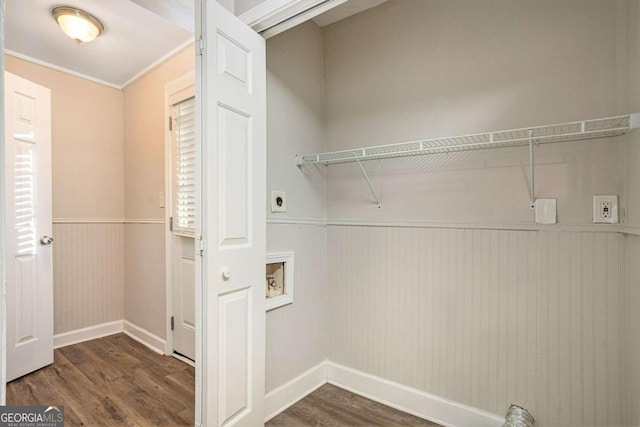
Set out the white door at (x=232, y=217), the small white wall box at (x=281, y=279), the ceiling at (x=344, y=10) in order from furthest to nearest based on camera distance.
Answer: the ceiling at (x=344, y=10)
the small white wall box at (x=281, y=279)
the white door at (x=232, y=217)

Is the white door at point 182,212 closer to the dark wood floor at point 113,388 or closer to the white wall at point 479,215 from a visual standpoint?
the dark wood floor at point 113,388

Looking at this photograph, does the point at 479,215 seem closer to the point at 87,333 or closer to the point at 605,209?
the point at 605,209

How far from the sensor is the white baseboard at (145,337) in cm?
281

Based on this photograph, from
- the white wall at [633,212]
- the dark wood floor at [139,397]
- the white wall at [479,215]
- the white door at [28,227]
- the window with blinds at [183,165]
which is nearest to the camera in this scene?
the white wall at [633,212]

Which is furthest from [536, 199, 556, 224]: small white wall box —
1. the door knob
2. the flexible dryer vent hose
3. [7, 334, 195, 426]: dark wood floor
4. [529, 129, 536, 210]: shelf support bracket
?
the door knob

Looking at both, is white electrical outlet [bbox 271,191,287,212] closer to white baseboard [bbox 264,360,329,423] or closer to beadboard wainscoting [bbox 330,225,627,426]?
→ beadboard wainscoting [bbox 330,225,627,426]

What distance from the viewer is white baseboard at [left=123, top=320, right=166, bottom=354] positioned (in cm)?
281

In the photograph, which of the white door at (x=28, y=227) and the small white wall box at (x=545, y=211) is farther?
the white door at (x=28, y=227)

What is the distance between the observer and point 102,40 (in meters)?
2.51

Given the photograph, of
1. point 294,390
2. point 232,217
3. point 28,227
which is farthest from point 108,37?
point 294,390

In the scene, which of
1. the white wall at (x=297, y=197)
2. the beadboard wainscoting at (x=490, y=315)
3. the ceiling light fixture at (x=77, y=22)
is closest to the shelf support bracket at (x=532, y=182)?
the beadboard wainscoting at (x=490, y=315)

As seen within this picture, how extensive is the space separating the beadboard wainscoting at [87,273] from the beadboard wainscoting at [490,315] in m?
2.38

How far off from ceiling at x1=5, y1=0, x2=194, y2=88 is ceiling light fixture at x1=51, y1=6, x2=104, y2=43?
38mm

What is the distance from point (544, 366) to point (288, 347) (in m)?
1.40
